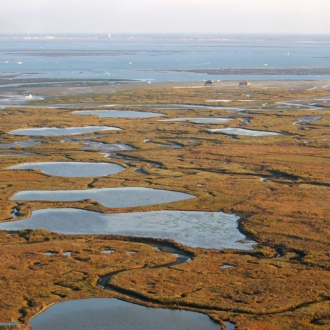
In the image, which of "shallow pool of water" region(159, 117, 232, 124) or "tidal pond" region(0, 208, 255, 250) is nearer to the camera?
"tidal pond" region(0, 208, 255, 250)

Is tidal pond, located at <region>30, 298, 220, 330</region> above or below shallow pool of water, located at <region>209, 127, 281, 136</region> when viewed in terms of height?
above

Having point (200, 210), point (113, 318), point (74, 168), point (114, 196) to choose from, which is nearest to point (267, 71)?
point (74, 168)

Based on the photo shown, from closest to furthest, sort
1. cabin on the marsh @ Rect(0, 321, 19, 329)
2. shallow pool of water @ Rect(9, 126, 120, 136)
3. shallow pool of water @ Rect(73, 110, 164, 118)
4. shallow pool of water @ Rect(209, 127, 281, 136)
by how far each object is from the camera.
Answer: cabin on the marsh @ Rect(0, 321, 19, 329), shallow pool of water @ Rect(9, 126, 120, 136), shallow pool of water @ Rect(209, 127, 281, 136), shallow pool of water @ Rect(73, 110, 164, 118)

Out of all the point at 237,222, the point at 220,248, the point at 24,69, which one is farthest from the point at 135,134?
the point at 24,69

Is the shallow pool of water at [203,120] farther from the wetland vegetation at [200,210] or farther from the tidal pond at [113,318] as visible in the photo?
the tidal pond at [113,318]

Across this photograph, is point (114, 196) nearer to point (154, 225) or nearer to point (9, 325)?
point (154, 225)

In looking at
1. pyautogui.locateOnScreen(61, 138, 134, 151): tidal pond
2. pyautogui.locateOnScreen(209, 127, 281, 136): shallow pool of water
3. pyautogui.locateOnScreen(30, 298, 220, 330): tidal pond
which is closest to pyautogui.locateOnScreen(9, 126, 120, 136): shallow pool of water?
pyautogui.locateOnScreen(61, 138, 134, 151): tidal pond

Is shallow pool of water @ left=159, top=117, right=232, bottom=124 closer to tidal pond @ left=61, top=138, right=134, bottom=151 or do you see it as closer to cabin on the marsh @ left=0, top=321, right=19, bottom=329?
tidal pond @ left=61, top=138, right=134, bottom=151

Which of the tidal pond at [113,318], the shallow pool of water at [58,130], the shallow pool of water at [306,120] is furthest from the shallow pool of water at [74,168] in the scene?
the shallow pool of water at [306,120]

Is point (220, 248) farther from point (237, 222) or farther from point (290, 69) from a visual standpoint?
point (290, 69)
